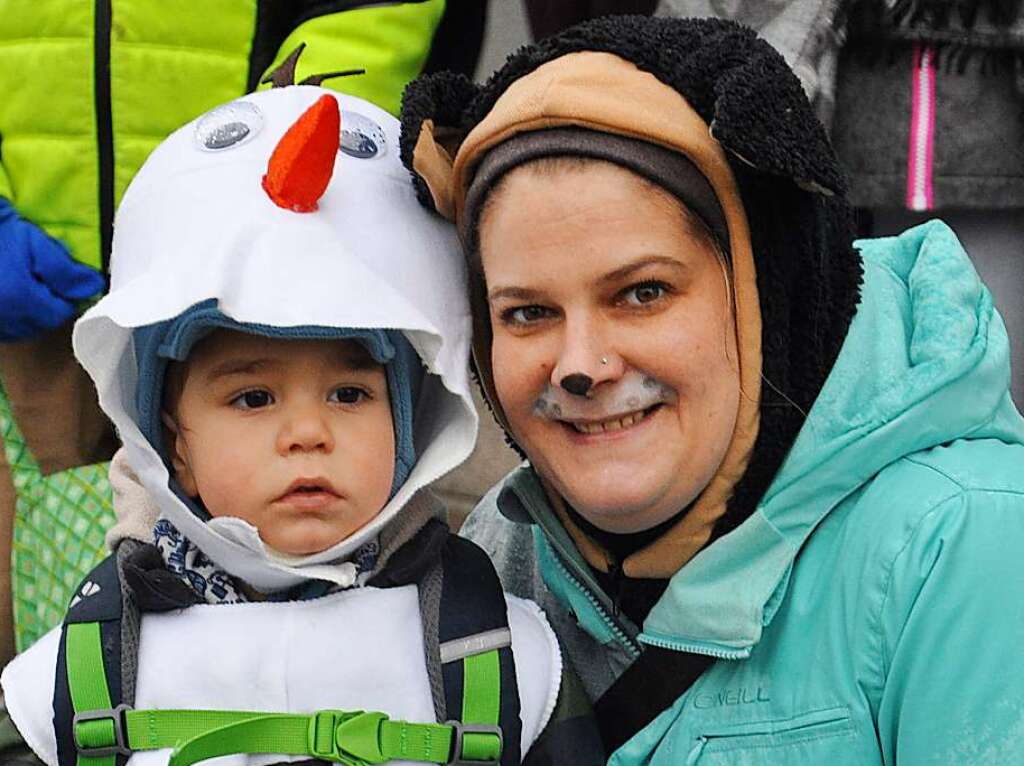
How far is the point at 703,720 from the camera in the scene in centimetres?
182

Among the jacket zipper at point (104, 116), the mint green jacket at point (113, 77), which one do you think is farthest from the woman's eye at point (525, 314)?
the jacket zipper at point (104, 116)

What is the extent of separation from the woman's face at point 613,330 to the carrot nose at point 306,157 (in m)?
0.22

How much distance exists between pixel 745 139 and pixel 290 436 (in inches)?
25.9

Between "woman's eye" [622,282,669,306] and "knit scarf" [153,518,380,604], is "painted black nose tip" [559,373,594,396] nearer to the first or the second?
"woman's eye" [622,282,669,306]

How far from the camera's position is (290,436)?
1.85m

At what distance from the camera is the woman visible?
1.65 metres

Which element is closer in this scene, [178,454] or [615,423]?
[615,423]

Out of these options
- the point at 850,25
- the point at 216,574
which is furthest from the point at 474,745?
the point at 850,25

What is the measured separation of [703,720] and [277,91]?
3.30ft

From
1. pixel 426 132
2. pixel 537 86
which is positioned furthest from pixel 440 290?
pixel 537 86

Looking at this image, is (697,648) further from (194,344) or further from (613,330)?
(194,344)

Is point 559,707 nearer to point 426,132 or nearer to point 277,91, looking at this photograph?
point 426,132

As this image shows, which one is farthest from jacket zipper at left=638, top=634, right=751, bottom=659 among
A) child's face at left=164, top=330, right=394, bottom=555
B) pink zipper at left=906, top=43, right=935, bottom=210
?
pink zipper at left=906, top=43, right=935, bottom=210

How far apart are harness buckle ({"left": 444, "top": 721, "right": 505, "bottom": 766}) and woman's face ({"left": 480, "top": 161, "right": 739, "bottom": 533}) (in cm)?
31
